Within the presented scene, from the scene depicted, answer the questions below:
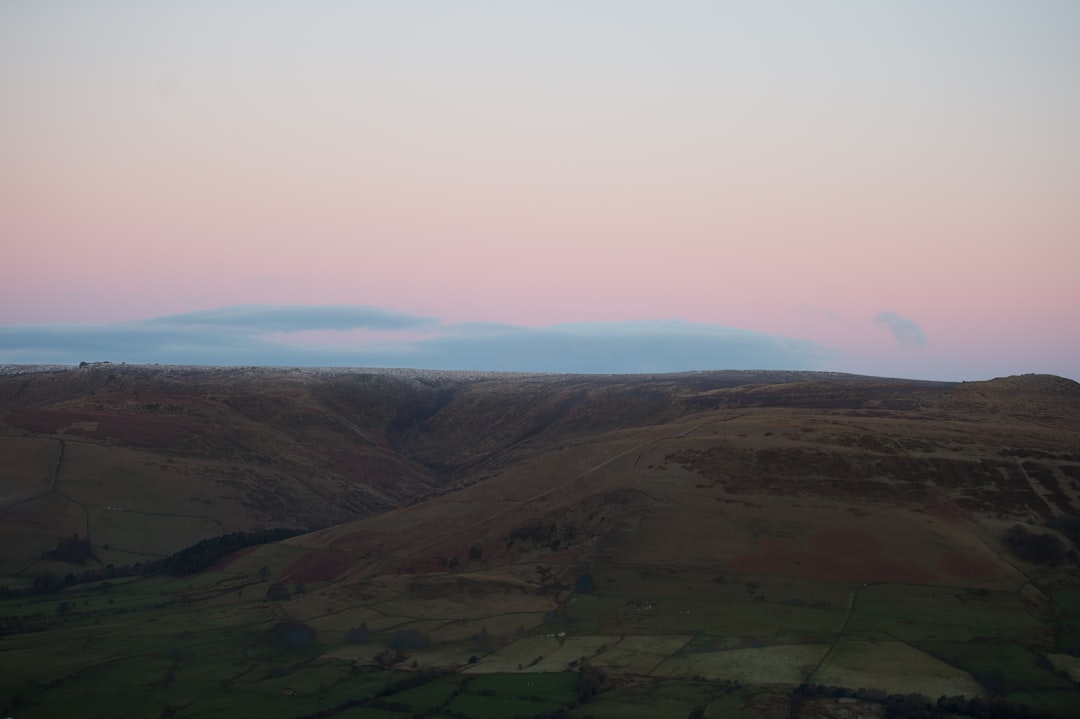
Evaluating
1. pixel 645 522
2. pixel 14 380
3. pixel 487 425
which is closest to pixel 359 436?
pixel 487 425

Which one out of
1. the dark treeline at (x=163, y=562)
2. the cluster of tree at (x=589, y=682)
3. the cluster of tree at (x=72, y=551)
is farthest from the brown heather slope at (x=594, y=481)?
the cluster of tree at (x=589, y=682)

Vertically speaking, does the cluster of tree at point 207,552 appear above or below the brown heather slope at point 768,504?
below

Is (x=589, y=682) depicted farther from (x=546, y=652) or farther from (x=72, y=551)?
(x=72, y=551)

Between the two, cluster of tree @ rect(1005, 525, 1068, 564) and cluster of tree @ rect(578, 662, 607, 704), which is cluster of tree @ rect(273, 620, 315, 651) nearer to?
cluster of tree @ rect(578, 662, 607, 704)

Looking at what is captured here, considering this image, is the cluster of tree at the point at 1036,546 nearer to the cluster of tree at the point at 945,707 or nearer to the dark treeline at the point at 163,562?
the cluster of tree at the point at 945,707

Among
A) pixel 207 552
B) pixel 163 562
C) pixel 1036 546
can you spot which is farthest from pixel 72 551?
pixel 1036 546

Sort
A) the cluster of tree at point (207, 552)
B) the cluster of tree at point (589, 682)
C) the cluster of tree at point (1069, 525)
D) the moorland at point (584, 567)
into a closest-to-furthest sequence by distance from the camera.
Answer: the cluster of tree at point (589, 682)
the moorland at point (584, 567)
the cluster of tree at point (1069, 525)
the cluster of tree at point (207, 552)
